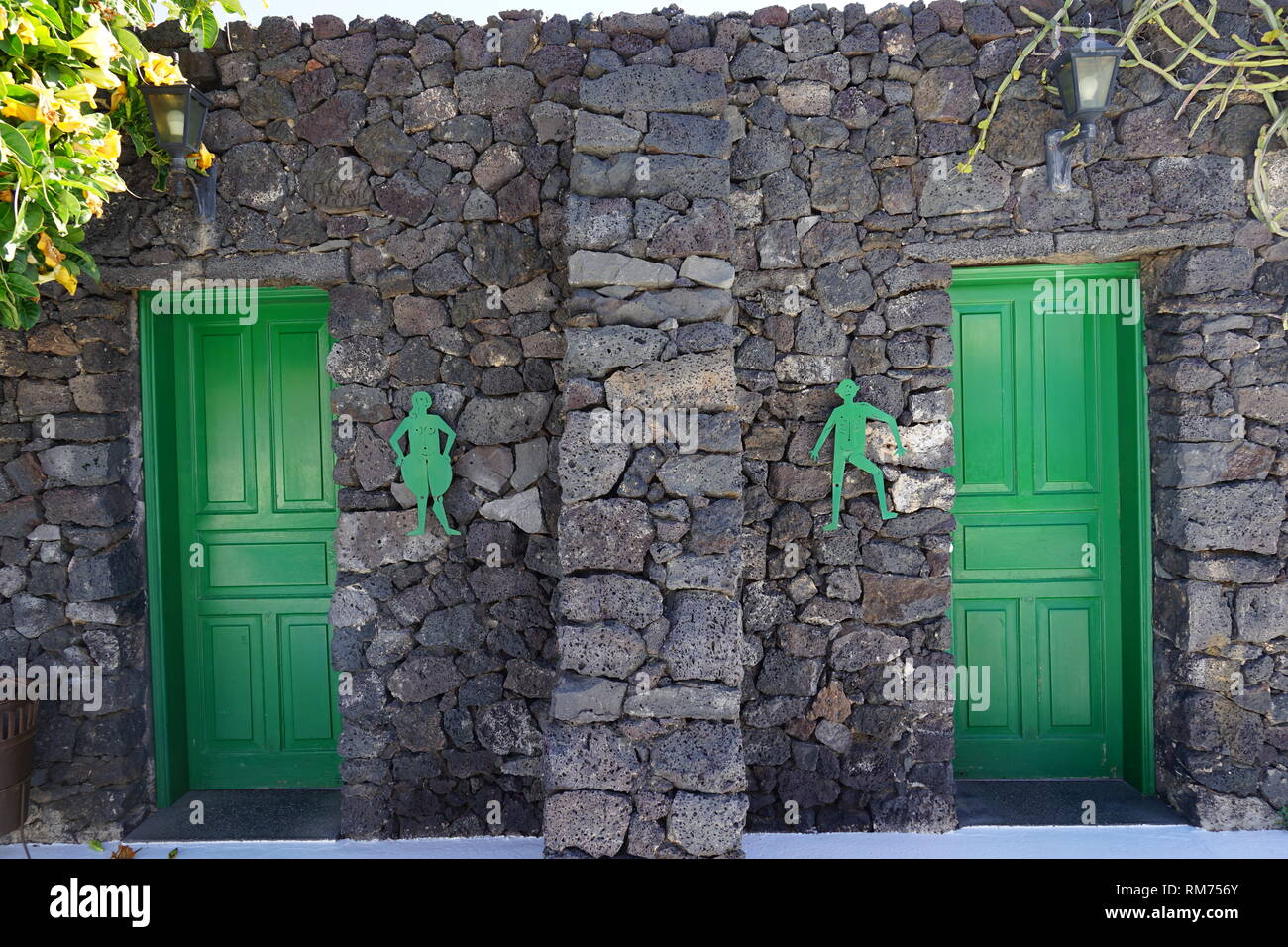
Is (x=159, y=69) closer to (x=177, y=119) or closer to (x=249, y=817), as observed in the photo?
(x=177, y=119)

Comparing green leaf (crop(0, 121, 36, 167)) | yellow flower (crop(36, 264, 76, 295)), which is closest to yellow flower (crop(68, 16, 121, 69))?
green leaf (crop(0, 121, 36, 167))

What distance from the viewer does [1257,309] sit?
3.32 meters

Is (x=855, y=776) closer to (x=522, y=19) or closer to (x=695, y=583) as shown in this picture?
(x=695, y=583)

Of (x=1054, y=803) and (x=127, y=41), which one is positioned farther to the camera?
(x=1054, y=803)

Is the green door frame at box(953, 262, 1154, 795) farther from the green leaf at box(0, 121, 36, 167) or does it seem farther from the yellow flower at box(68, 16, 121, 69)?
the green leaf at box(0, 121, 36, 167)

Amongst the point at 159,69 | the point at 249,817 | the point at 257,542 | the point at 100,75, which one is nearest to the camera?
the point at 100,75

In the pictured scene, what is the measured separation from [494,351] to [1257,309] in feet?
9.41

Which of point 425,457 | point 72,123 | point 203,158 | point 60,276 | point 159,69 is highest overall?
point 159,69

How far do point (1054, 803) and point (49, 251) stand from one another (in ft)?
13.5

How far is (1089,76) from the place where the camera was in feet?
10.2

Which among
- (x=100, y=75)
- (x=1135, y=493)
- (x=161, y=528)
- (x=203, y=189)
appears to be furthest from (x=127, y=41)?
(x=1135, y=493)

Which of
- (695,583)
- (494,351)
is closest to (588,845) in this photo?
(695,583)

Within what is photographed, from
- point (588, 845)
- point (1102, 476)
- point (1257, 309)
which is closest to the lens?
point (588, 845)

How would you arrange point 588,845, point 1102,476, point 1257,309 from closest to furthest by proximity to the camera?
point 588,845 < point 1257,309 < point 1102,476
